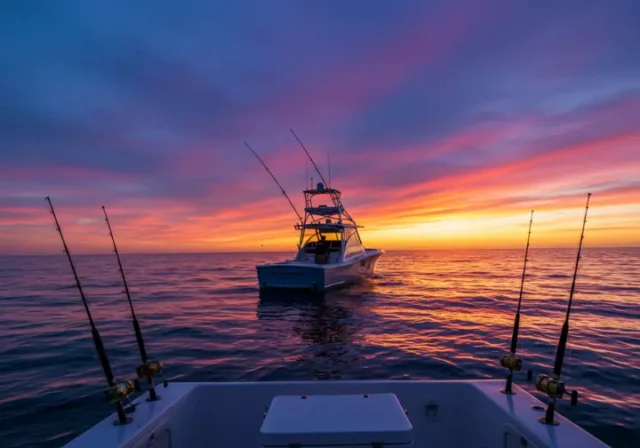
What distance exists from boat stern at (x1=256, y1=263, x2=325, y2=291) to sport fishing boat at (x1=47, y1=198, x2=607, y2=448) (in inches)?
563

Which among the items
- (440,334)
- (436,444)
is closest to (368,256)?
(440,334)

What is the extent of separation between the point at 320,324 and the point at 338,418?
36.3 ft

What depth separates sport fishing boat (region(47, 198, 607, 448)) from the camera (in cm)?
254

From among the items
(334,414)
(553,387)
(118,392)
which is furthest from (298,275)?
(553,387)

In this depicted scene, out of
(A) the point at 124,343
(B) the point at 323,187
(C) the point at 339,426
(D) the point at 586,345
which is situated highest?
(B) the point at 323,187

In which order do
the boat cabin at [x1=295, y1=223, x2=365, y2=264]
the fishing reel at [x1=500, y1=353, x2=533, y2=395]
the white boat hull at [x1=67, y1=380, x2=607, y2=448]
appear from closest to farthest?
the white boat hull at [x1=67, y1=380, x2=607, y2=448]
the fishing reel at [x1=500, y1=353, x2=533, y2=395]
the boat cabin at [x1=295, y1=223, x2=365, y2=264]

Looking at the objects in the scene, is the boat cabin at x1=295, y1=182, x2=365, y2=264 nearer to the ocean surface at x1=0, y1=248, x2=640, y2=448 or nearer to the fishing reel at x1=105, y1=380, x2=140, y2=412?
the ocean surface at x1=0, y1=248, x2=640, y2=448

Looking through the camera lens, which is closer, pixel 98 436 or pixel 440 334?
pixel 98 436

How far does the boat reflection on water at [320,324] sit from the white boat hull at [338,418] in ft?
14.2

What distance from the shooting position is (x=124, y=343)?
11094 millimetres

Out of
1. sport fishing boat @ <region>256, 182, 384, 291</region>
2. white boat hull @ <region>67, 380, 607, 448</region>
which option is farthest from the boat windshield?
white boat hull @ <region>67, 380, 607, 448</region>

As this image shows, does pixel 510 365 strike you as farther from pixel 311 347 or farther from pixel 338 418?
pixel 311 347

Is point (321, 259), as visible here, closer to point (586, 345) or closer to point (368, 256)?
point (368, 256)

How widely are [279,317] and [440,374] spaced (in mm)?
8217
